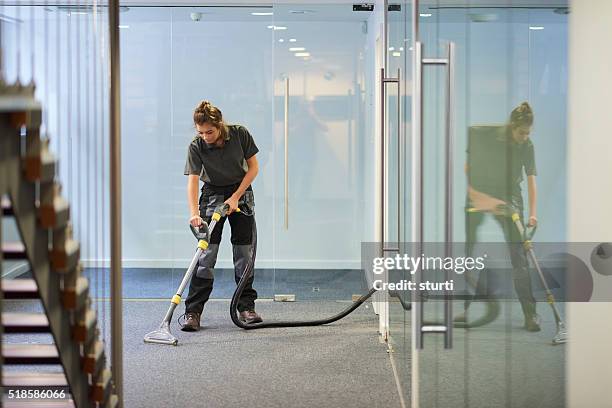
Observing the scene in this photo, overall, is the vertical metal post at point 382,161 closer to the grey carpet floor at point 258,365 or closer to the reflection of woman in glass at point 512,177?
the grey carpet floor at point 258,365

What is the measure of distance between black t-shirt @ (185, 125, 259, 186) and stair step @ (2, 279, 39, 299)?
104 inches

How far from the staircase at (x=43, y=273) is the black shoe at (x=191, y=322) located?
1.88m

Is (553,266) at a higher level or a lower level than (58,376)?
higher

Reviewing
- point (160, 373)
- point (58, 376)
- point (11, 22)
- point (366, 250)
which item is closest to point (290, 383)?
point (160, 373)

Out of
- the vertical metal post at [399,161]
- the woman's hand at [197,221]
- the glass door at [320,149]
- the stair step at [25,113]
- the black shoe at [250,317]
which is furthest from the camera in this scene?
the glass door at [320,149]

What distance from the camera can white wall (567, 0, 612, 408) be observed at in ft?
8.59

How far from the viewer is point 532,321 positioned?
8.79 feet

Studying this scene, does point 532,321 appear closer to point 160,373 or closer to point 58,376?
point 58,376

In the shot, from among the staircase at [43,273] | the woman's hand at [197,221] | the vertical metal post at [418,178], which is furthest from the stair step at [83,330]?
the woman's hand at [197,221]

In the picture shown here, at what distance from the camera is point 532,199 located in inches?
104

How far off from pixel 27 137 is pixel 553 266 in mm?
1553

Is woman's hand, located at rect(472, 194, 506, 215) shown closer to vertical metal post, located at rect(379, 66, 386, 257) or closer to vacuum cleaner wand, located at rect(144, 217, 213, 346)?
vertical metal post, located at rect(379, 66, 386, 257)

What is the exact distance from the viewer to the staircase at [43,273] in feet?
7.51

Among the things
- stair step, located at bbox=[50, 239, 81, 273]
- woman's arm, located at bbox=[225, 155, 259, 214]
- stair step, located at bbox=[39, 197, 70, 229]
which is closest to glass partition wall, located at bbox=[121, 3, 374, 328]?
woman's arm, located at bbox=[225, 155, 259, 214]
